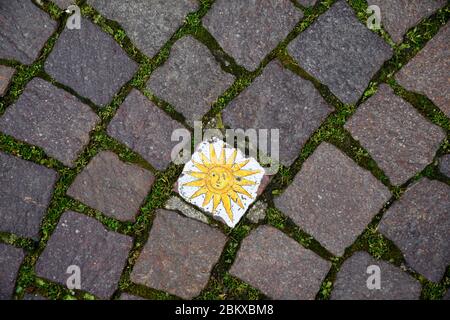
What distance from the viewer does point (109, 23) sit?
2.88 metres

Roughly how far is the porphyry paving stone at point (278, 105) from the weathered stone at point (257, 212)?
1.06ft

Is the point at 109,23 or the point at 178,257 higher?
the point at 109,23

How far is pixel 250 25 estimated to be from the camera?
2869 millimetres

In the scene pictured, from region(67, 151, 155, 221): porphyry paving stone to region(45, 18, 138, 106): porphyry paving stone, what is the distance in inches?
14.0

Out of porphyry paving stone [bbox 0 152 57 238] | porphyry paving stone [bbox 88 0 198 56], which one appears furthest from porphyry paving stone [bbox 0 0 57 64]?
porphyry paving stone [bbox 0 152 57 238]

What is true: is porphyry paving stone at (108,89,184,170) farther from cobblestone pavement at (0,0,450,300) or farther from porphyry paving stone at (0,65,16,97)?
porphyry paving stone at (0,65,16,97)

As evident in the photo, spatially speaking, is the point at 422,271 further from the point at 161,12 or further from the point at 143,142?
the point at 161,12

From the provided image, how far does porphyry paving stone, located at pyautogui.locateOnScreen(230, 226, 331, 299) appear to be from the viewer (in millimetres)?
2818

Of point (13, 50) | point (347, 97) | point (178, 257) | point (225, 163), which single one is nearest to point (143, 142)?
point (225, 163)

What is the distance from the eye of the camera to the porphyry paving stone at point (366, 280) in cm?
281

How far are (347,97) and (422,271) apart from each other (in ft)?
3.46

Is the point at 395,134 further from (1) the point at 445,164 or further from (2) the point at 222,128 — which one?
(2) the point at 222,128

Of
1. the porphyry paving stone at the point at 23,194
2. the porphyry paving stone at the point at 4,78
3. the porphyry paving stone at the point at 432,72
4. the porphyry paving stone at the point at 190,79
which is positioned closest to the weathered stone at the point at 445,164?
the porphyry paving stone at the point at 432,72

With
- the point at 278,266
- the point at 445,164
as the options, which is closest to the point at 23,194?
the point at 278,266
